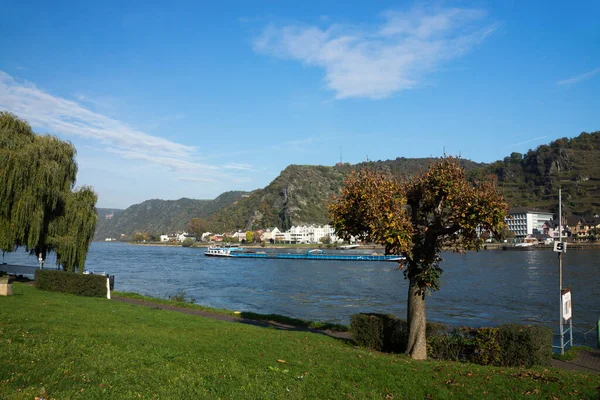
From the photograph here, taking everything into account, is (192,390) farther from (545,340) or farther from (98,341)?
(545,340)

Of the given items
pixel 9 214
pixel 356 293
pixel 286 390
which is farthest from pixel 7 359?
pixel 356 293

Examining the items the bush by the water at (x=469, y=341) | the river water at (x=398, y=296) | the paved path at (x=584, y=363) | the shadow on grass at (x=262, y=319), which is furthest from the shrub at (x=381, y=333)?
the river water at (x=398, y=296)

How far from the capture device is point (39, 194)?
26500 mm

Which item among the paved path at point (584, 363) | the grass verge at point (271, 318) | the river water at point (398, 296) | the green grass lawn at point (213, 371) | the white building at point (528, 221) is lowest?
the river water at point (398, 296)

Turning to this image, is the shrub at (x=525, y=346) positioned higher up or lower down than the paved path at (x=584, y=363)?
higher up

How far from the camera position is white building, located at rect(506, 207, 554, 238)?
16138 cm

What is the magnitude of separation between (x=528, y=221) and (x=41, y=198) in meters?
163

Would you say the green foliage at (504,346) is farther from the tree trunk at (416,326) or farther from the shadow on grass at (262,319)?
the shadow on grass at (262,319)

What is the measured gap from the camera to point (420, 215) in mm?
13242

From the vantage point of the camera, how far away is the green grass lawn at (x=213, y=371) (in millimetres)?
7098

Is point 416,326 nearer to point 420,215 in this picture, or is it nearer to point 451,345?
point 451,345

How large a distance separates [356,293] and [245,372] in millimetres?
33432

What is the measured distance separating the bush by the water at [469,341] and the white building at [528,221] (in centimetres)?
16047

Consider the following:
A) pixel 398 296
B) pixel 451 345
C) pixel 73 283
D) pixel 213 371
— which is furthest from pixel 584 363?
pixel 398 296
